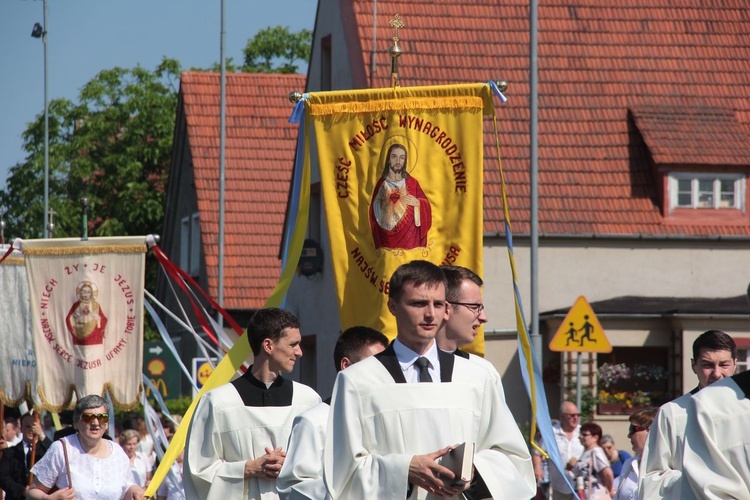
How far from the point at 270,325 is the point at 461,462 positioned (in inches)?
110

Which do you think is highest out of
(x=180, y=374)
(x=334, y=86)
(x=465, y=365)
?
(x=334, y=86)

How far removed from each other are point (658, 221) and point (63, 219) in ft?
76.9

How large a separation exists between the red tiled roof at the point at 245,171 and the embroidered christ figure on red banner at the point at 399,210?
26137 millimetres

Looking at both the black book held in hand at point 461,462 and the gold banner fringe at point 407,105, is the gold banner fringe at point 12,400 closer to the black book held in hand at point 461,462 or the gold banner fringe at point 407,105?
the gold banner fringe at point 407,105

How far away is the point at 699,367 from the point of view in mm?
8516

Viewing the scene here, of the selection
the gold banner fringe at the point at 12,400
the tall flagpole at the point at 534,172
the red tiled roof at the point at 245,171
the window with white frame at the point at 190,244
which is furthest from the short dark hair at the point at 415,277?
the window with white frame at the point at 190,244

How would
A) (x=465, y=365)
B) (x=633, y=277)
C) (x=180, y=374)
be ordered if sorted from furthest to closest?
(x=180, y=374), (x=633, y=277), (x=465, y=365)

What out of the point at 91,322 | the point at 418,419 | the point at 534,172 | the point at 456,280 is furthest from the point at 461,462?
the point at 534,172

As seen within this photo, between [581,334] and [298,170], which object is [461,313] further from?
[581,334]

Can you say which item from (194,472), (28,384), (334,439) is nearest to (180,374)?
(28,384)

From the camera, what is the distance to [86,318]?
16.0 meters

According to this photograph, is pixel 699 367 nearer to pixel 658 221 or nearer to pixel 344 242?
pixel 344 242

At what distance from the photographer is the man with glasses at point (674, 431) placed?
7898mm

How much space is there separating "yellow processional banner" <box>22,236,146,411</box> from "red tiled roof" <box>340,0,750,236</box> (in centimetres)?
1172
